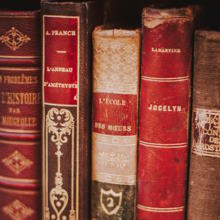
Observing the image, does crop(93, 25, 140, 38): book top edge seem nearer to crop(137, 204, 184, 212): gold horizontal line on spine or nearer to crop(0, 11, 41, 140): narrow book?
crop(0, 11, 41, 140): narrow book

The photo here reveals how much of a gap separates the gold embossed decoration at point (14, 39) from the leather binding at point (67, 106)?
0.15 ft

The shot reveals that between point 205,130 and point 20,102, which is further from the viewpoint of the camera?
point 20,102

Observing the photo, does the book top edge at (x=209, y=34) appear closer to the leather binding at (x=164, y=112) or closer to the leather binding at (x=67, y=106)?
the leather binding at (x=164, y=112)

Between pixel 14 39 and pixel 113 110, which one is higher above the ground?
pixel 14 39

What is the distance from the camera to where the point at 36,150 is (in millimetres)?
816

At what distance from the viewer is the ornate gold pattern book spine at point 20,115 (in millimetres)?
777

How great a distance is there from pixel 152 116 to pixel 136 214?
0.55 ft

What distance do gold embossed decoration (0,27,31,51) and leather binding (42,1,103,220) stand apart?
5 cm

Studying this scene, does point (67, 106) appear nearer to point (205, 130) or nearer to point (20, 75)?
point (20, 75)

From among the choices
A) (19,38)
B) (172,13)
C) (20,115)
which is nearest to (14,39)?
(19,38)

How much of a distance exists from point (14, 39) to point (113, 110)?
207 mm

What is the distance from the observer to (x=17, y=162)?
0.82 m

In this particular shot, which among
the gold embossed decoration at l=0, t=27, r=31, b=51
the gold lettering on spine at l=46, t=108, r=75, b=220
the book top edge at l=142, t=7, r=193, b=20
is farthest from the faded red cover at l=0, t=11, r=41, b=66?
the book top edge at l=142, t=7, r=193, b=20

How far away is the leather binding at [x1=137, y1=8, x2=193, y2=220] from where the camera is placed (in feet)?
2.25
